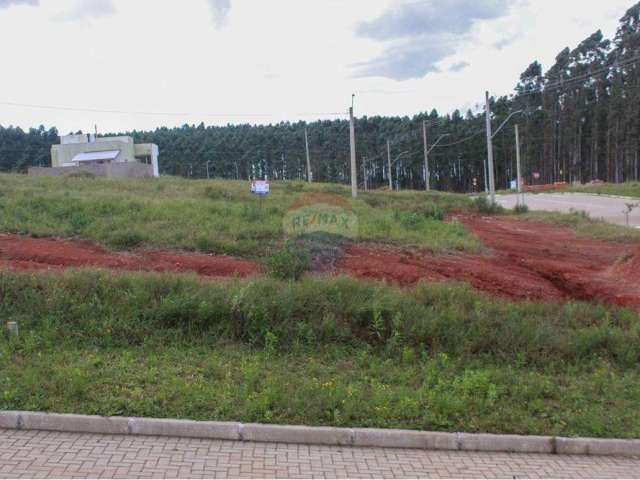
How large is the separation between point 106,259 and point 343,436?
24.2ft

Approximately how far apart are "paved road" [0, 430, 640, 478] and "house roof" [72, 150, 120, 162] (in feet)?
179

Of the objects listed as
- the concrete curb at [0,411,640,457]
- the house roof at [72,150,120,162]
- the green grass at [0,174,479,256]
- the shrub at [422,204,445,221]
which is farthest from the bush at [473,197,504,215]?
the house roof at [72,150,120,162]

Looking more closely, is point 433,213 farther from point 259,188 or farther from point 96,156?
point 96,156

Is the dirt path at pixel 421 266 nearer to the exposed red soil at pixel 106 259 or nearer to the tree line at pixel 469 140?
the exposed red soil at pixel 106 259

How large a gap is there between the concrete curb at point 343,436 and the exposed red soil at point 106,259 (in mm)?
4739

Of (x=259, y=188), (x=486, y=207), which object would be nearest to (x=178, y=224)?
(x=259, y=188)

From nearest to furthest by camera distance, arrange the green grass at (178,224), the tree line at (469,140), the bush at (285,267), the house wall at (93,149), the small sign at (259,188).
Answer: the bush at (285,267) < the green grass at (178,224) < the small sign at (259,188) < the house wall at (93,149) < the tree line at (469,140)

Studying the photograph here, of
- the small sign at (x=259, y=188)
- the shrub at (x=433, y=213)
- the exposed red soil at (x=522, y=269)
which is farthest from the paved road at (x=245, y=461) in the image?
the shrub at (x=433, y=213)

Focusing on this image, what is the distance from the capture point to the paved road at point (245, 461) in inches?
149

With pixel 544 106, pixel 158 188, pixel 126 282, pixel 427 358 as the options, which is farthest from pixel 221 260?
pixel 544 106

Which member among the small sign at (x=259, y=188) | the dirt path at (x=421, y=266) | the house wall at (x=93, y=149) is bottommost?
the dirt path at (x=421, y=266)

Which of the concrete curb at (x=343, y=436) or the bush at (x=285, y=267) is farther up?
the bush at (x=285, y=267)

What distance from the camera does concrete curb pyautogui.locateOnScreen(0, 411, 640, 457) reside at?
14.1 feet

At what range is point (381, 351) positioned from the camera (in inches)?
241
